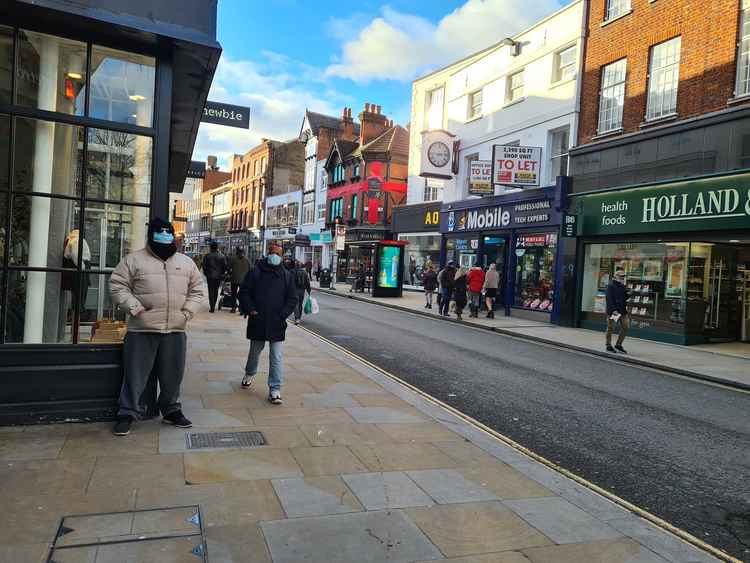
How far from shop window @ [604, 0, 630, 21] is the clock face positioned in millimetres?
8534

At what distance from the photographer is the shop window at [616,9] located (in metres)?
17.4

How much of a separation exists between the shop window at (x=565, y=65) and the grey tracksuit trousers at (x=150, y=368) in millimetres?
17730

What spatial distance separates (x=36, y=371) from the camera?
5.04 meters

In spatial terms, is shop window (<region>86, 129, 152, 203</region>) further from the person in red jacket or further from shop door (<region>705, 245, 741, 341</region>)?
the person in red jacket

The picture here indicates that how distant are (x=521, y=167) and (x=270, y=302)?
15267 mm

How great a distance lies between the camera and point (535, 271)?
20.4 meters

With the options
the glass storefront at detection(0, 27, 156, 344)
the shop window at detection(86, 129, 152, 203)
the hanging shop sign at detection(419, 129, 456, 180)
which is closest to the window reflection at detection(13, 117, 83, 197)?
the glass storefront at detection(0, 27, 156, 344)

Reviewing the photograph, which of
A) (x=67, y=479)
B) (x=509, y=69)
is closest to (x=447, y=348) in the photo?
(x=67, y=479)

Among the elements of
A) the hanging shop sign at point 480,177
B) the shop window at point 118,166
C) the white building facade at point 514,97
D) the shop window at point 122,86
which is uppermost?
the white building facade at point 514,97

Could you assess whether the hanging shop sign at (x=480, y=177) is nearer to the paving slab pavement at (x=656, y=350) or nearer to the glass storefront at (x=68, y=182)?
the paving slab pavement at (x=656, y=350)

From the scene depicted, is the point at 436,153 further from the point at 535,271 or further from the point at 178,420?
the point at 178,420

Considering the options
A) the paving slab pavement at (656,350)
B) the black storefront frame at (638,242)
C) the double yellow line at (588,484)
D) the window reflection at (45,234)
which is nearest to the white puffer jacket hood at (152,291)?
the window reflection at (45,234)

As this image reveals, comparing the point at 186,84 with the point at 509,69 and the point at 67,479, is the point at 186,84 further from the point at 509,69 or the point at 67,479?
the point at 509,69

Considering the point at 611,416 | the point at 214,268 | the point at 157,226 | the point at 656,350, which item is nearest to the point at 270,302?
Answer: the point at 157,226
